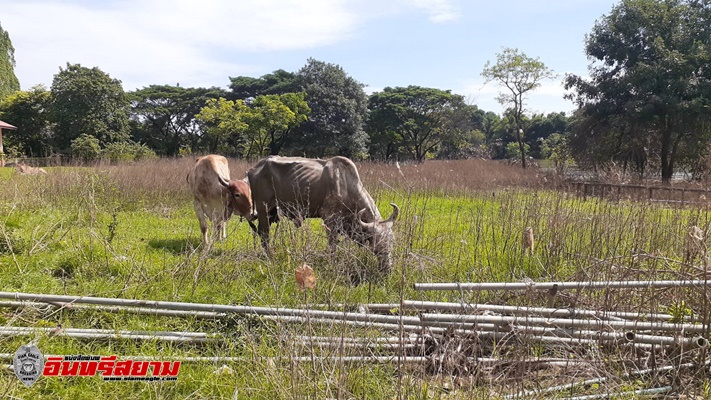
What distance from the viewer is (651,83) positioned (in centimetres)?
1842

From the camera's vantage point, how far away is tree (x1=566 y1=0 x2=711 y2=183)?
1817 cm

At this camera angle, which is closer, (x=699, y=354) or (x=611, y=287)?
(x=699, y=354)

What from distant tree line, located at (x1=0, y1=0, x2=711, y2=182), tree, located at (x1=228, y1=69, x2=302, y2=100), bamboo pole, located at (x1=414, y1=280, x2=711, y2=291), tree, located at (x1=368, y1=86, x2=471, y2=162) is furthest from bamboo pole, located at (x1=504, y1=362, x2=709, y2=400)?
tree, located at (x1=368, y1=86, x2=471, y2=162)

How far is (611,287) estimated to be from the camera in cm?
365

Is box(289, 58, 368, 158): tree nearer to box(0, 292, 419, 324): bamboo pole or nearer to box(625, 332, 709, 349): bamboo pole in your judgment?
box(0, 292, 419, 324): bamboo pole

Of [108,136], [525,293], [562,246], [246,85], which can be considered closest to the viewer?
[525,293]

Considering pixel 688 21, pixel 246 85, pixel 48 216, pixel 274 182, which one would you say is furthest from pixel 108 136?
pixel 688 21

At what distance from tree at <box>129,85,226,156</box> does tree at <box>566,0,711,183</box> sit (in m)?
25.5

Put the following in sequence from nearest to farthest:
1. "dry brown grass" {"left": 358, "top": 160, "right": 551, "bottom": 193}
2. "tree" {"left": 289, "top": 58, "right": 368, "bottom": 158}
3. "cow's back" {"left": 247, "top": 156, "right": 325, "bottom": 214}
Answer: "cow's back" {"left": 247, "top": 156, "right": 325, "bottom": 214}
"dry brown grass" {"left": 358, "top": 160, "right": 551, "bottom": 193}
"tree" {"left": 289, "top": 58, "right": 368, "bottom": 158}

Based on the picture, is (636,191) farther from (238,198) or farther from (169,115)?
(169,115)

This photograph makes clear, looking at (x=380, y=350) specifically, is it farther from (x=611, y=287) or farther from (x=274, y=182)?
(x=274, y=182)

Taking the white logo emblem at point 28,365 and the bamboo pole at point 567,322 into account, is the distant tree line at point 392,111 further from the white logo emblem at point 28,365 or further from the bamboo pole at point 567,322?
the white logo emblem at point 28,365

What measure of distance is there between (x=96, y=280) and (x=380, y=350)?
9.85 feet

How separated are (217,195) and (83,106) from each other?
2635 cm
